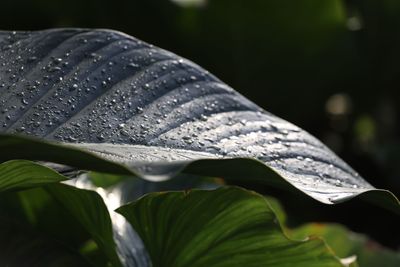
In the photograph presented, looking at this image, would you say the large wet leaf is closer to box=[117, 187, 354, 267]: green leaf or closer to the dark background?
box=[117, 187, 354, 267]: green leaf

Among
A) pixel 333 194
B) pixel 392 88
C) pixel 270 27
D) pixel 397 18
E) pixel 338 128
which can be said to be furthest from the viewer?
pixel 338 128

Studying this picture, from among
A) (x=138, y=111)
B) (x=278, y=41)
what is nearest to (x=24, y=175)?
(x=138, y=111)

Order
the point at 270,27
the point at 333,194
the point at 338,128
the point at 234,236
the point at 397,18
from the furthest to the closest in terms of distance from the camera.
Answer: the point at 338,128
the point at 397,18
the point at 270,27
the point at 234,236
the point at 333,194

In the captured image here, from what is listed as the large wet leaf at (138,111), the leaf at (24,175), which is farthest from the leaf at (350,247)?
the leaf at (24,175)

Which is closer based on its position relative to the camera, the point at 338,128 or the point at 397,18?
the point at 397,18

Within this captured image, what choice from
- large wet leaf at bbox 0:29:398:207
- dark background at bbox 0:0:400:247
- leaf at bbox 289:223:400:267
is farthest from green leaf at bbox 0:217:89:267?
dark background at bbox 0:0:400:247

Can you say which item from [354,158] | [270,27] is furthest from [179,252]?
[354,158]

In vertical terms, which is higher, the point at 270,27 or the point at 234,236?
the point at 234,236

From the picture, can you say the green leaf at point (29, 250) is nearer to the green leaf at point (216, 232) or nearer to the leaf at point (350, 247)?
the green leaf at point (216, 232)

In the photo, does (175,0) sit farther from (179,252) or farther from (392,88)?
(179,252)
